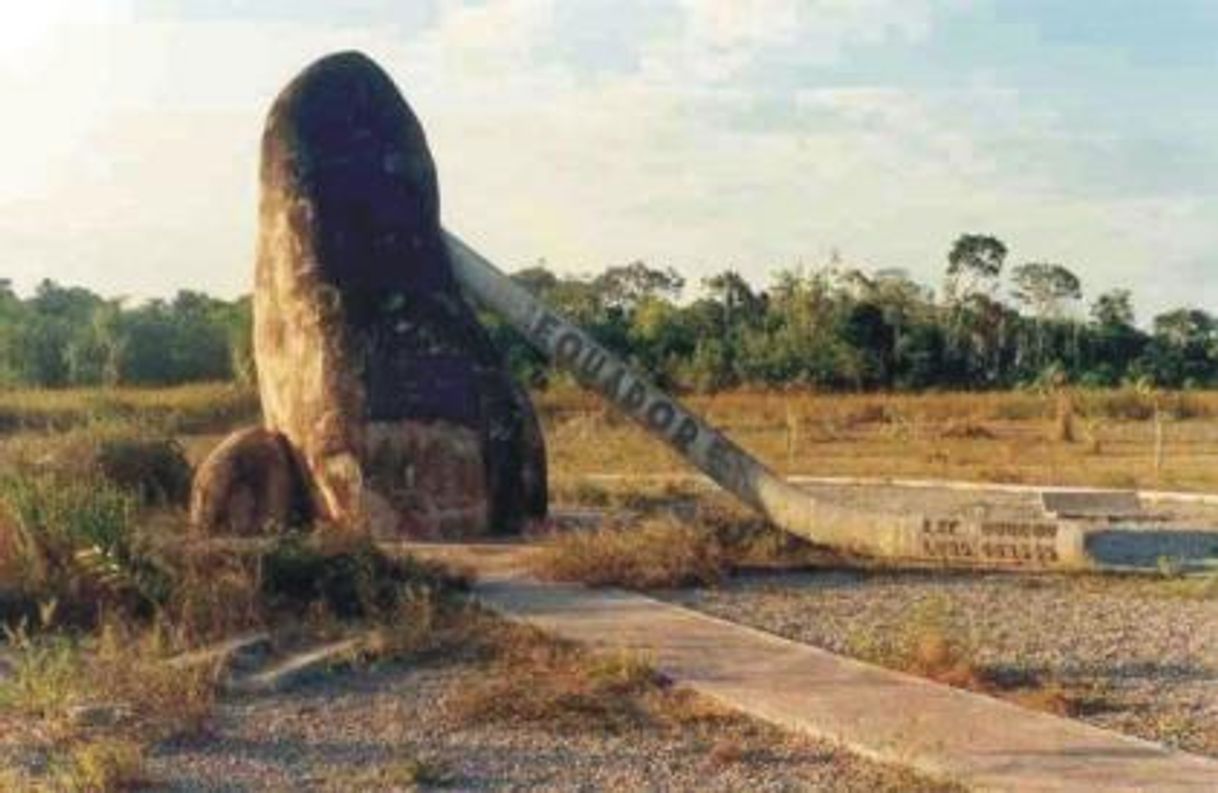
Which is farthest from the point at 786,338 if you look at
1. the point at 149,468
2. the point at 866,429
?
the point at 149,468

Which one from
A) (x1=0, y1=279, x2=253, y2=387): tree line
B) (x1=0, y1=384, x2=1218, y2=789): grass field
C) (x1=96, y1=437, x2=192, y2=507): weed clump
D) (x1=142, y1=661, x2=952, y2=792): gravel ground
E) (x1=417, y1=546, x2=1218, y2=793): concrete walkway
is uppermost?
(x1=0, y1=279, x2=253, y2=387): tree line

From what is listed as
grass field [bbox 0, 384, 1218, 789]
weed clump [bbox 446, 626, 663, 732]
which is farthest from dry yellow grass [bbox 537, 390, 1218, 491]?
weed clump [bbox 446, 626, 663, 732]

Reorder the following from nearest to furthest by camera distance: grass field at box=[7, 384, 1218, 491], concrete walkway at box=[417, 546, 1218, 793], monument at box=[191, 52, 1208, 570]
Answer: concrete walkway at box=[417, 546, 1218, 793], monument at box=[191, 52, 1208, 570], grass field at box=[7, 384, 1218, 491]

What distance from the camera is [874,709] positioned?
760cm

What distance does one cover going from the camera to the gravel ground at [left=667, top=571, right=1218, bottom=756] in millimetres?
8008

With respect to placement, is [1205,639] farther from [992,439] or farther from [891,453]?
[992,439]

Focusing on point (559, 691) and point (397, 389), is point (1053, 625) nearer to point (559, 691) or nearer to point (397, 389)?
point (559, 691)

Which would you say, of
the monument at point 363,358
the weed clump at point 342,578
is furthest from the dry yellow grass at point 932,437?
the weed clump at point 342,578

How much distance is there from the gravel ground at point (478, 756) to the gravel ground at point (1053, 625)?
4.65 ft

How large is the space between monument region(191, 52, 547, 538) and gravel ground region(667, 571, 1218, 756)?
7.78ft

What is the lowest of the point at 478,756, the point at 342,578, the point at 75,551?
the point at 478,756

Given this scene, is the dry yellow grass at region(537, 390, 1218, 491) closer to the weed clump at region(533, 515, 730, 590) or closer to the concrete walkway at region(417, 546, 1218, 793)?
the weed clump at region(533, 515, 730, 590)

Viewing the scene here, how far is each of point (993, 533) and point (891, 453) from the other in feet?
47.8

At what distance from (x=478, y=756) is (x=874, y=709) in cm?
160
